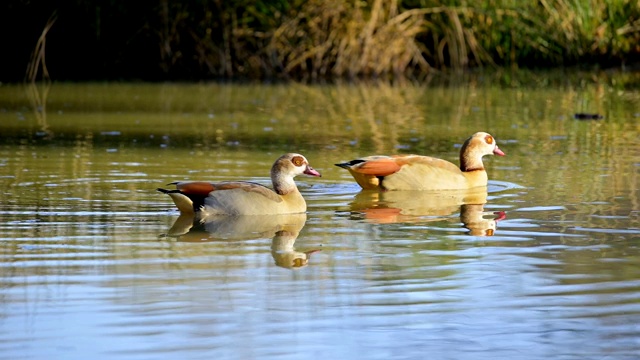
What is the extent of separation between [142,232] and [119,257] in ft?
3.35

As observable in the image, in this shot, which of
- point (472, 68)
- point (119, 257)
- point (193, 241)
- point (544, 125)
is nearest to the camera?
point (119, 257)

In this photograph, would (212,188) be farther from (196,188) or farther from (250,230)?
(250,230)

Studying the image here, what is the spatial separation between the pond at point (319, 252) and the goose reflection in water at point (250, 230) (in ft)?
0.11

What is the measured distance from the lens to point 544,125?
18.1 m

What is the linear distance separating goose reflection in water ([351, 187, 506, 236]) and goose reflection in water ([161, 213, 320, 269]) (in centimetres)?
70

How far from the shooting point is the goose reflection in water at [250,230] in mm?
8969

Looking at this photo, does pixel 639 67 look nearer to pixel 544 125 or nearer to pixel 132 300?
pixel 544 125

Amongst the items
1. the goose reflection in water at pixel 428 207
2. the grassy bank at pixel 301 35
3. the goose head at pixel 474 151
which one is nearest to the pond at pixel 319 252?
the goose reflection in water at pixel 428 207

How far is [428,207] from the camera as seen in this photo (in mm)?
11258

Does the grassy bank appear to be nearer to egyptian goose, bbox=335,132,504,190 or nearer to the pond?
the pond

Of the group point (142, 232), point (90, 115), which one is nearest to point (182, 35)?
point (90, 115)

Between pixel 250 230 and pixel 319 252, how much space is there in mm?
1052

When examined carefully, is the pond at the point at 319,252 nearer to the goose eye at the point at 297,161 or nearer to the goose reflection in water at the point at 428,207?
the goose reflection in water at the point at 428,207

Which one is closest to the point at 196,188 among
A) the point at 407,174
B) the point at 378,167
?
the point at 378,167
